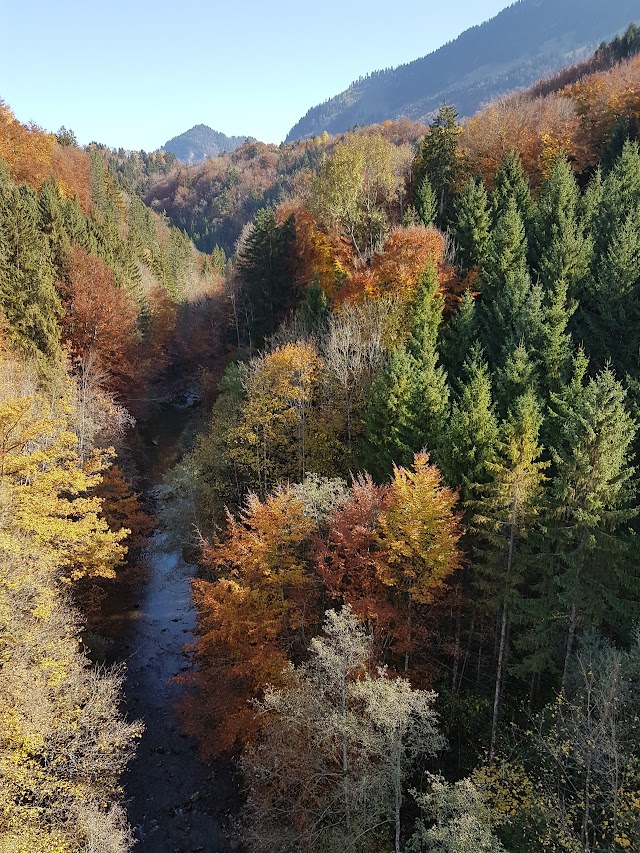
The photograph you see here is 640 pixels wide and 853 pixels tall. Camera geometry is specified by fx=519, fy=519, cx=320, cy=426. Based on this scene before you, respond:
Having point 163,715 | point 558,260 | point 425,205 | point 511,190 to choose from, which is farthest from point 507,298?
point 163,715

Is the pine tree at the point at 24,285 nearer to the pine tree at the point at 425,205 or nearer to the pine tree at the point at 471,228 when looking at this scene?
the pine tree at the point at 425,205

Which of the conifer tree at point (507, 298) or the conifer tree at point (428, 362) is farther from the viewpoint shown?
the conifer tree at point (507, 298)

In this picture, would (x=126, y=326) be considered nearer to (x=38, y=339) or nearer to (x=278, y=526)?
(x=38, y=339)

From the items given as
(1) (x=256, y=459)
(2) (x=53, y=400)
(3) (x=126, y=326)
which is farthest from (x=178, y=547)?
(3) (x=126, y=326)

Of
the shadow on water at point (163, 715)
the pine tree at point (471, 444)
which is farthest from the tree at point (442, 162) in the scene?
the shadow on water at point (163, 715)

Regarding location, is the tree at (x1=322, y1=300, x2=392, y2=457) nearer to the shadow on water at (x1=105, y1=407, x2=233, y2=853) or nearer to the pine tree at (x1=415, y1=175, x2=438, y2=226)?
the pine tree at (x1=415, y1=175, x2=438, y2=226)

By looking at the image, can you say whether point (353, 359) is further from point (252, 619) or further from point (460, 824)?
point (460, 824)

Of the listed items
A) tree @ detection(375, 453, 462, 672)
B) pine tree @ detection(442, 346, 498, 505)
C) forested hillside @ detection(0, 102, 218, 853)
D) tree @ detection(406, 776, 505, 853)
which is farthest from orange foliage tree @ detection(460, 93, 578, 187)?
tree @ detection(406, 776, 505, 853)
